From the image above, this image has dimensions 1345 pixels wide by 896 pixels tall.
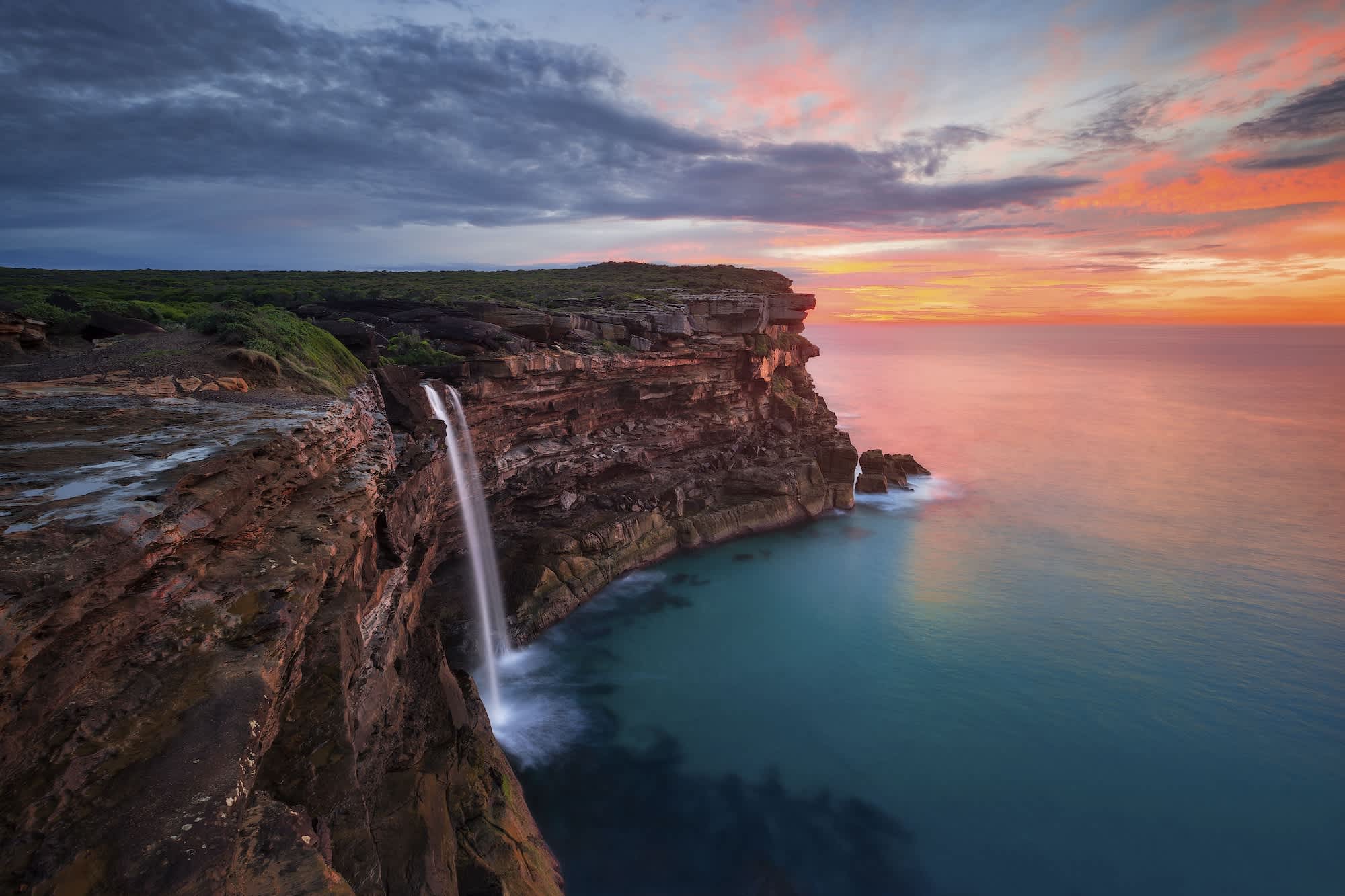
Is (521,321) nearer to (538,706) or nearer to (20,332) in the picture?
(20,332)

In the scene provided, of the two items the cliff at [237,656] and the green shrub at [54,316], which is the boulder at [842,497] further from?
the green shrub at [54,316]

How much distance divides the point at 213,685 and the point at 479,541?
65.2 ft

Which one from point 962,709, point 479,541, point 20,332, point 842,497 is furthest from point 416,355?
point 842,497

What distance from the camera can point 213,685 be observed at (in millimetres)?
5309

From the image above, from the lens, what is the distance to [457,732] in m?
13.7

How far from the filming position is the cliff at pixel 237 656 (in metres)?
4.28

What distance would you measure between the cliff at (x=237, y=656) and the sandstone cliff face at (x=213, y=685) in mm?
20

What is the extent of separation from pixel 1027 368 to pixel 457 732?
6729 inches

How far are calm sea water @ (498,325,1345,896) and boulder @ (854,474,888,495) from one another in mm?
1581

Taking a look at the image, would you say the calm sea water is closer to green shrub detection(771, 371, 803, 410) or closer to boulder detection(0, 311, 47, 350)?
green shrub detection(771, 371, 803, 410)

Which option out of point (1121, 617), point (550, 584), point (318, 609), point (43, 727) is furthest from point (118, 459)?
point (1121, 617)

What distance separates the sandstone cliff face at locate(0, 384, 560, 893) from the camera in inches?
165

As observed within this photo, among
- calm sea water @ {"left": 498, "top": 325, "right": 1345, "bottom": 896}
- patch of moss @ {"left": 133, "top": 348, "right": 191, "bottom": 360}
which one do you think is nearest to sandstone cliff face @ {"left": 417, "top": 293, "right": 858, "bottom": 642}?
calm sea water @ {"left": 498, "top": 325, "right": 1345, "bottom": 896}

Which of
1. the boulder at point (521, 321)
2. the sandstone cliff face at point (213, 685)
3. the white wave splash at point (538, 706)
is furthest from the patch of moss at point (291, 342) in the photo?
the white wave splash at point (538, 706)
